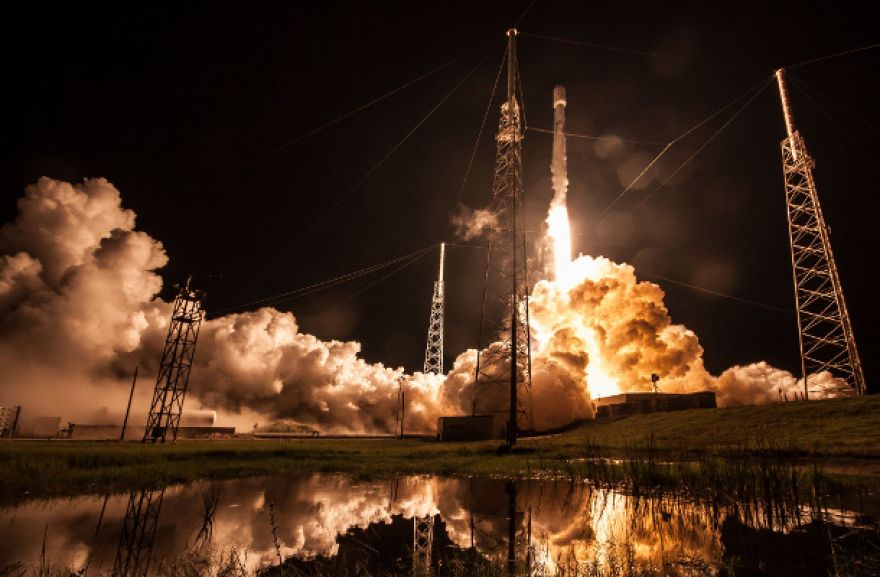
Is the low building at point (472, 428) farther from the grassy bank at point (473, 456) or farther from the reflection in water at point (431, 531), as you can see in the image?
the reflection in water at point (431, 531)

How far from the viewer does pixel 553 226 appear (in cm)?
6581

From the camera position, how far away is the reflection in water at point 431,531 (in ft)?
18.2

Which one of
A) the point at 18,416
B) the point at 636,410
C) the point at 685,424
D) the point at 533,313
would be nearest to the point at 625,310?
the point at 533,313

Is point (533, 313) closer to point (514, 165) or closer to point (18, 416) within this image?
point (514, 165)

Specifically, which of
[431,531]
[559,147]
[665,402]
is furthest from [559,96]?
[431,531]

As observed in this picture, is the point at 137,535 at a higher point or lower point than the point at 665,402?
lower

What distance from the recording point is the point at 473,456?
83.5ft

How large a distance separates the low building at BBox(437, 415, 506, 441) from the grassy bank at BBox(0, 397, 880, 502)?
15002 millimetres

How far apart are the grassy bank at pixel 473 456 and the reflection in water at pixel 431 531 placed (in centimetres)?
193

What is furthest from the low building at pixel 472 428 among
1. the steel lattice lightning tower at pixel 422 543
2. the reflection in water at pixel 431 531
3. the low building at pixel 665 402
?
the steel lattice lightning tower at pixel 422 543

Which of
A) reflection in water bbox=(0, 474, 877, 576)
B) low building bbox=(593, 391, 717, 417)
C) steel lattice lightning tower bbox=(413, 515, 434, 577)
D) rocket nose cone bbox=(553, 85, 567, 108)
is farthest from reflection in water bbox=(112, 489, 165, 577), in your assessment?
rocket nose cone bbox=(553, 85, 567, 108)

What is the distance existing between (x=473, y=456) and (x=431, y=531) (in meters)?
19.1

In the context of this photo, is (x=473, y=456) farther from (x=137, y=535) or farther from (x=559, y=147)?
(x=559, y=147)

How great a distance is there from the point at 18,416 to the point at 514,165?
6372 centimetres
